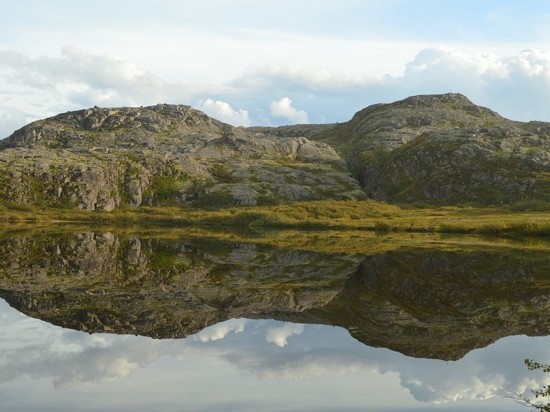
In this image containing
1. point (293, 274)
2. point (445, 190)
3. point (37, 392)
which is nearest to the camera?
point (37, 392)

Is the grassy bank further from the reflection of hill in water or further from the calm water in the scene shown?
the calm water

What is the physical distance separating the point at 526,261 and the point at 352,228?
6453 cm

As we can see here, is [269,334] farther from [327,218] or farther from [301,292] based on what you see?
[327,218]

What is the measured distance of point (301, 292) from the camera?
44.1 meters

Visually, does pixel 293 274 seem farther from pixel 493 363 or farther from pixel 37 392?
pixel 37 392

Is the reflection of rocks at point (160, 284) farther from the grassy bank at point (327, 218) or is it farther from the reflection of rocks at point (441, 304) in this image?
the grassy bank at point (327, 218)

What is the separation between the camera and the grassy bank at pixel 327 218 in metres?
118

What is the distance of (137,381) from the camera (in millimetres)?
22219

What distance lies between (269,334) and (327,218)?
4358 inches

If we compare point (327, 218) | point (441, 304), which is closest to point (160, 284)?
point (441, 304)

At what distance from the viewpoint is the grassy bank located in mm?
118000

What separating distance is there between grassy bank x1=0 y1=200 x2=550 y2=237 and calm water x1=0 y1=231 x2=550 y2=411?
56.8 m

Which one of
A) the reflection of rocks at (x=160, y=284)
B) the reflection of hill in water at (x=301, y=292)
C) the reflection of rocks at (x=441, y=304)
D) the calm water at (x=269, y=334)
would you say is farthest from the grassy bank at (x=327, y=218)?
the calm water at (x=269, y=334)

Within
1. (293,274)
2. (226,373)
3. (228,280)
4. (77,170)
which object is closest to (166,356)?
(226,373)
